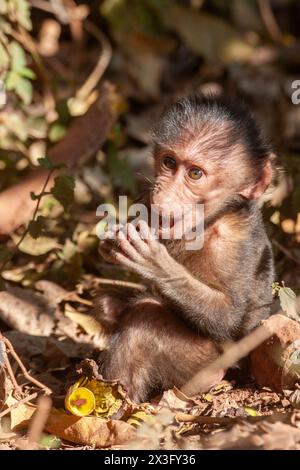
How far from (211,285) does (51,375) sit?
1.27 metres

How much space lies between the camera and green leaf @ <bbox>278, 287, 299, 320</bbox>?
4.70 m

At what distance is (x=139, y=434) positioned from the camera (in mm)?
4168

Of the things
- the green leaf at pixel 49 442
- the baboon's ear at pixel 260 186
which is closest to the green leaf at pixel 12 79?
the baboon's ear at pixel 260 186

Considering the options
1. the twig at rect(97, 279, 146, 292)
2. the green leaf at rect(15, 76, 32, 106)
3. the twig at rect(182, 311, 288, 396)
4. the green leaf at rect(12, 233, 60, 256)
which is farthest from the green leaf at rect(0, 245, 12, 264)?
the green leaf at rect(15, 76, 32, 106)

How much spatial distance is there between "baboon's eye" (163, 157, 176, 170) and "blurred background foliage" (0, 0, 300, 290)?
1.08 feet

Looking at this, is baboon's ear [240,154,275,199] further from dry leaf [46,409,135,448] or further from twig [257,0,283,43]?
twig [257,0,283,43]

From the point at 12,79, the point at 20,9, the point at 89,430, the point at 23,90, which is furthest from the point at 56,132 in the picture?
the point at 89,430

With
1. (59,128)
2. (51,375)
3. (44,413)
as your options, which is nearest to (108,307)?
(51,375)

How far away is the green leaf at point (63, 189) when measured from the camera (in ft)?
18.7

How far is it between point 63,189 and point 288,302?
175 cm

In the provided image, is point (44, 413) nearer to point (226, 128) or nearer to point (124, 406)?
point (124, 406)

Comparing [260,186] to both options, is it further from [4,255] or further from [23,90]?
[23,90]

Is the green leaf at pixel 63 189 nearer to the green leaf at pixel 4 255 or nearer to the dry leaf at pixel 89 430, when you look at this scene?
the green leaf at pixel 4 255

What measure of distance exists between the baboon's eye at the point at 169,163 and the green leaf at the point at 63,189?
64cm
